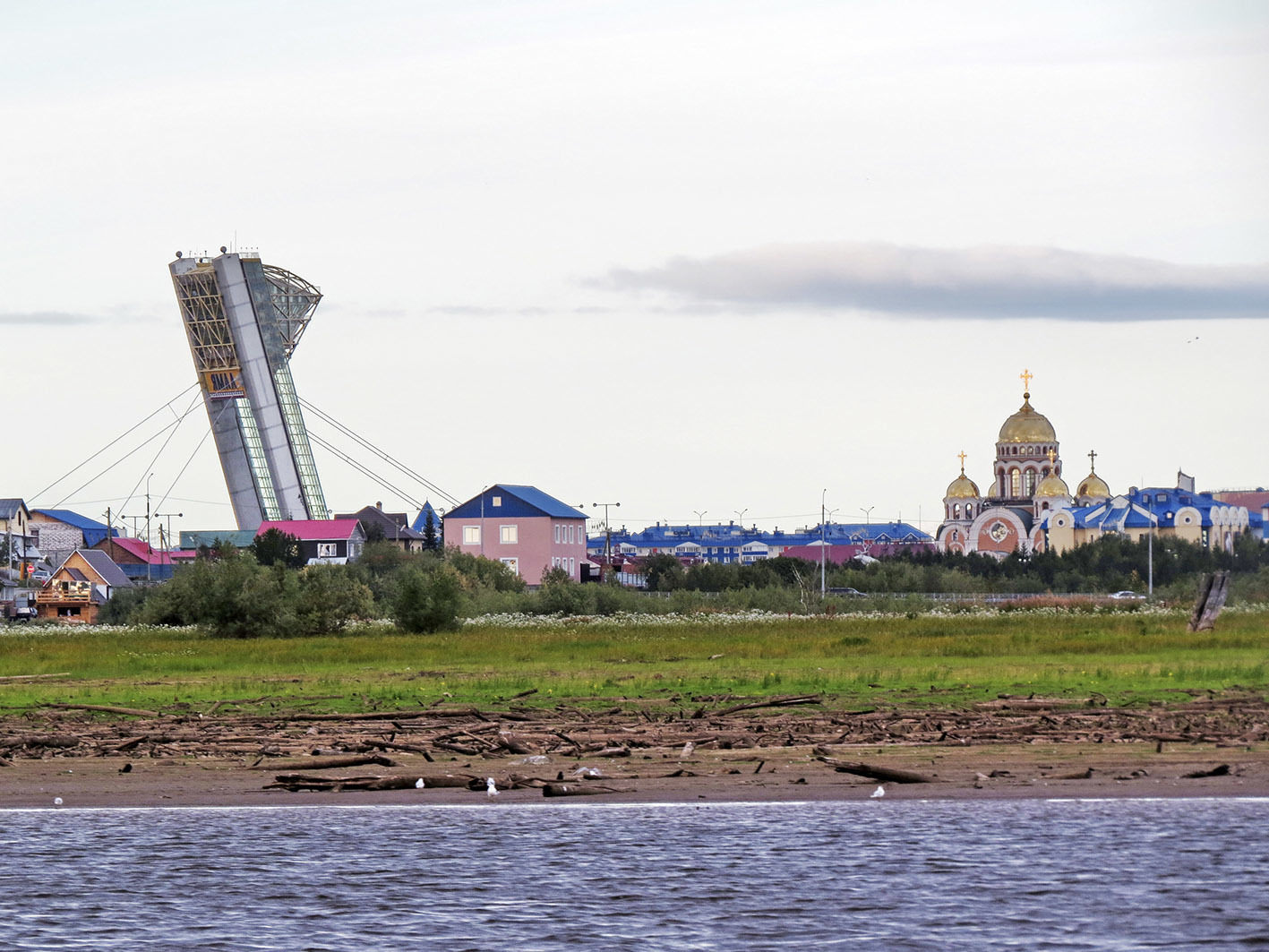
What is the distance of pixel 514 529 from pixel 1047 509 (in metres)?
62.2

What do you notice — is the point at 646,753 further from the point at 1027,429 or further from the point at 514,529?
the point at 1027,429

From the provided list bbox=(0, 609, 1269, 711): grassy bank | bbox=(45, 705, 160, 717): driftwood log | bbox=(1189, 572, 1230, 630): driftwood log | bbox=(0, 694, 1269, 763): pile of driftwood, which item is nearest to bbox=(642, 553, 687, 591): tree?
bbox=(0, 609, 1269, 711): grassy bank

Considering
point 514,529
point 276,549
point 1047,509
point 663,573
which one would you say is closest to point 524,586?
point 514,529

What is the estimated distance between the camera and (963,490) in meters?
180

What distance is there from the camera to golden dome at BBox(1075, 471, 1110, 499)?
163 metres

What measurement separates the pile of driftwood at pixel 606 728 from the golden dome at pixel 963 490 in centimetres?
15425

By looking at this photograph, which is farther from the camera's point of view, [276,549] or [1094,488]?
[1094,488]

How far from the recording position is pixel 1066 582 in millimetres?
120875

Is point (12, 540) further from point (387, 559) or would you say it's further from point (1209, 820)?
point (1209, 820)

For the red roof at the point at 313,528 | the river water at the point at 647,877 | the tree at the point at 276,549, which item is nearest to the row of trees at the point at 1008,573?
the red roof at the point at 313,528

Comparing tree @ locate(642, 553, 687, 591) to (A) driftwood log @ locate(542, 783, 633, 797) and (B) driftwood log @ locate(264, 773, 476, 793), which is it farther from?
(A) driftwood log @ locate(542, 783, 633, 797)

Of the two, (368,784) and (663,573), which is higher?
(663,573)

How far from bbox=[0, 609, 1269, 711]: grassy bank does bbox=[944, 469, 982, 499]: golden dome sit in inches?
4455

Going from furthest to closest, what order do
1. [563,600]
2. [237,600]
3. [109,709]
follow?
[563,600], [237,600], [109,709]
